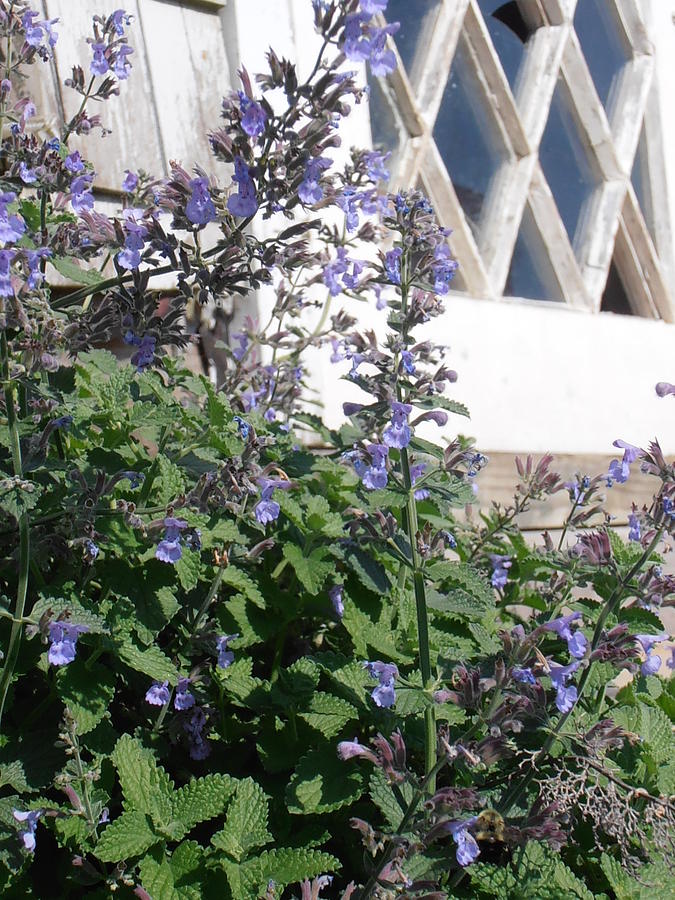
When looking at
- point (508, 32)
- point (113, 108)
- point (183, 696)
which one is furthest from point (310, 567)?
point (508, 32)

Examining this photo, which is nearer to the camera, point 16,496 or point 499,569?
point 16,496

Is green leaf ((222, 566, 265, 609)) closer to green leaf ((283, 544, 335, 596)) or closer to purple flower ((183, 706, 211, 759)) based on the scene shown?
green leaf ((283, 544, 335, 596))

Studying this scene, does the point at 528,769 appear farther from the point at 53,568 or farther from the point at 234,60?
the point at 234,60

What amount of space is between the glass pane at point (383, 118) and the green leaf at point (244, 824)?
2.53 meters

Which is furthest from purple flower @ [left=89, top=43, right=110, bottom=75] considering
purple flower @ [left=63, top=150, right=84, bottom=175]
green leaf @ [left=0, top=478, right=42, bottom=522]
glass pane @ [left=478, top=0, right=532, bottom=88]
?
glass pane @ [left=478, top=0, right=532, bottom=88]

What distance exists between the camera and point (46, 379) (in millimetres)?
1536

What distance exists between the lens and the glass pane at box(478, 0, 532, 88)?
11.9ft

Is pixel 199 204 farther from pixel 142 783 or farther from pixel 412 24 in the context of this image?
pixel 412 24

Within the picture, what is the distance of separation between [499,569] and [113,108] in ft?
5.85

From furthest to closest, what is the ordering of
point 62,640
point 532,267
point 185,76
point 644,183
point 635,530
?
point 644,183 → point 532,267 → point 185,76 → point 635,530 → point 62,640

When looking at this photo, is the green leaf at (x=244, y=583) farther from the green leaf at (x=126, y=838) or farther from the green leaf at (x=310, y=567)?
the green leaf at (x=126, y=838)

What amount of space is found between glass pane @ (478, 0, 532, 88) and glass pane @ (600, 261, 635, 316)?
3.24 ft

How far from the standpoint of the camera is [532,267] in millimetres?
3711

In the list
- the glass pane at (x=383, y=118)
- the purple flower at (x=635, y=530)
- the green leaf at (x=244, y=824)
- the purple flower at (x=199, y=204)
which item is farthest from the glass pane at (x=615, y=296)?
the green leaf at (x=244, y=824)
